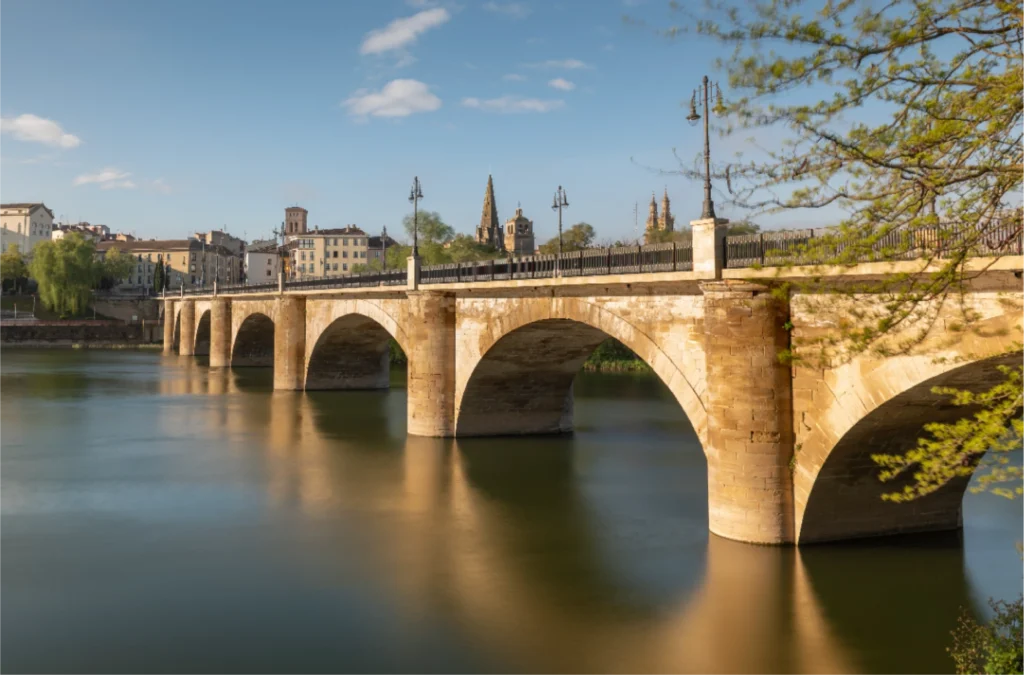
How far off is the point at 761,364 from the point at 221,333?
5161 centimetres

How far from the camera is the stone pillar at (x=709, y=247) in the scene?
582 inches

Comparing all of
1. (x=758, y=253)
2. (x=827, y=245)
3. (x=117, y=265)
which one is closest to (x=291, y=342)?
(x=758, y=253)

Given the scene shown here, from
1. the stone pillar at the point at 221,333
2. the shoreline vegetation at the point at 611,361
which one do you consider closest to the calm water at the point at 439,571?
the shoreline vegetation at the point at 611,361

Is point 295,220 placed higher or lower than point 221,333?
higher

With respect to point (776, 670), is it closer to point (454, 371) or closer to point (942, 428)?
point (942, 428)

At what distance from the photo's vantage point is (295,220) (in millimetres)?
155750

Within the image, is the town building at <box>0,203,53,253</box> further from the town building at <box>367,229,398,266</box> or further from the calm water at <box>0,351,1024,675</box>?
the calm water at <box>0,351,1024,675</box>

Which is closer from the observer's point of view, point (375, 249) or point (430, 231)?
point (430, 231)

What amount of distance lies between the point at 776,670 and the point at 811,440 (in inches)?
173

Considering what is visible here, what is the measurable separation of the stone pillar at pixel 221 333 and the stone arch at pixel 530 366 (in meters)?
37.4

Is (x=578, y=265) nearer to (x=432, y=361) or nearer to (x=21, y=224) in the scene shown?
(x=432, y=361)

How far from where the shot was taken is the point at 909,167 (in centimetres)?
639

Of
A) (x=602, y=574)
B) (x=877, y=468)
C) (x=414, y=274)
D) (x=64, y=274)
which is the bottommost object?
(x=602, y=574)

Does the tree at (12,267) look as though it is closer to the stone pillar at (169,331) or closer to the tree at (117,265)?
the tree at (117,265)
